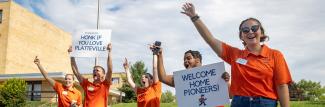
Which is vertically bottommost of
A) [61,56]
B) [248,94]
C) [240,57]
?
[248,94]

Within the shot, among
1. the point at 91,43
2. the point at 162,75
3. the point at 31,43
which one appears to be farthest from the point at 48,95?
the point at 162,75

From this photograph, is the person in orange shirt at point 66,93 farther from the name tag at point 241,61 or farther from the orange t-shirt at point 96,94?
the name tag at point 241,61

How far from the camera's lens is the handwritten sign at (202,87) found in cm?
630

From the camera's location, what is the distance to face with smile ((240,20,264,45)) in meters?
5.25

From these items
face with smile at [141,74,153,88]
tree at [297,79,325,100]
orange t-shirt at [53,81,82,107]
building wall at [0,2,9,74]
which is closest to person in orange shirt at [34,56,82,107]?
orange t-shirt at [53,81,82,107]

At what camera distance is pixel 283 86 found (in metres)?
5.13

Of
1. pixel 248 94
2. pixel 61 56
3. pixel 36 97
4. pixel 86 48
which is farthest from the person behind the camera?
pixel 61 56

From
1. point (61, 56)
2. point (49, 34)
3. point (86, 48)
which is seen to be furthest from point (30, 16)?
point (86, 48)

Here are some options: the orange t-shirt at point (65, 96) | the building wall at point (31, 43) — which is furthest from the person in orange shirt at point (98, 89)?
the building wall at point (31, 43)

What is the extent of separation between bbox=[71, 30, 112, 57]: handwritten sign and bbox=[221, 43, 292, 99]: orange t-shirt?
21.1 ft

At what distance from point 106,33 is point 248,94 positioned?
6.83 meters

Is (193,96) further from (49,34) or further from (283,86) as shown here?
(49,34)

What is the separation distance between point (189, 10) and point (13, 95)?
91.6ft

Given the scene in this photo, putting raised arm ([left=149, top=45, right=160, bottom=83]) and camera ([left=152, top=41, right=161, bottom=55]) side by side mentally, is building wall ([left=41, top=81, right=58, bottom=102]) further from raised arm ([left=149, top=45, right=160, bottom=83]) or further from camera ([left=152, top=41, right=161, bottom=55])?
camera ([left=152, top=41, right=161, bottom=55])
